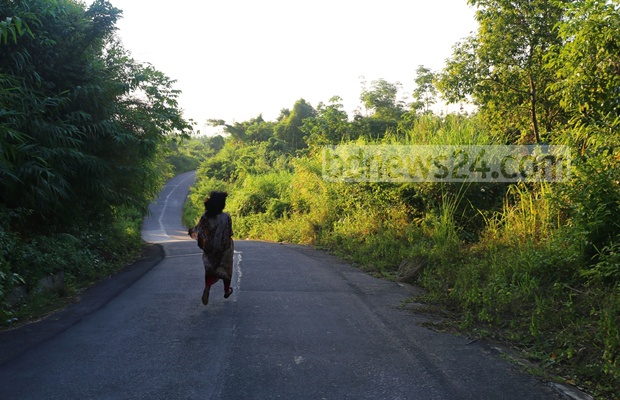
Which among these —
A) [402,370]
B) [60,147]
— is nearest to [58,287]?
[60,147]

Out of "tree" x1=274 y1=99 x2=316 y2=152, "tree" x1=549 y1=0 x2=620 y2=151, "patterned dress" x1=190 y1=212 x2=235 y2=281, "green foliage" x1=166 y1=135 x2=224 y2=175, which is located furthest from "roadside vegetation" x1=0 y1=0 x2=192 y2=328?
"green foliage" x1=166 y1=135 x2=224 y2=175

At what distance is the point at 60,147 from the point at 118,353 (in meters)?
5.42

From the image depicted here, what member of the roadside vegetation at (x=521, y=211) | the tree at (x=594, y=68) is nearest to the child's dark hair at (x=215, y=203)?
the roadside vegetation at (x=521, y=211)

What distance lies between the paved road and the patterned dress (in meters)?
0.50

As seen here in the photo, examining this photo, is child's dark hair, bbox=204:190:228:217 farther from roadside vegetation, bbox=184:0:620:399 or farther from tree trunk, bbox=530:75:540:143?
Answer: tree trunk, bbox=530:75:540:143

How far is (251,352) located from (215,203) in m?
3.04

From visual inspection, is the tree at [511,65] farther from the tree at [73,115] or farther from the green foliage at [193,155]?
the green foliage at [193,155]

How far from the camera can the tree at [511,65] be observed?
35.8ft

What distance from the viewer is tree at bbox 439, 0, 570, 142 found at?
10.9 metres

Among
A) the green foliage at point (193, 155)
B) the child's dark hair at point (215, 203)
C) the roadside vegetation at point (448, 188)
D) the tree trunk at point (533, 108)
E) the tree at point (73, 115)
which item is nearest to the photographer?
the roadside vegetation at point (448, 188)

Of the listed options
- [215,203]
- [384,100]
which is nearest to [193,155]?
[384,100]

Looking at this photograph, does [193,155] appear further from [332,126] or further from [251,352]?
[251,352]

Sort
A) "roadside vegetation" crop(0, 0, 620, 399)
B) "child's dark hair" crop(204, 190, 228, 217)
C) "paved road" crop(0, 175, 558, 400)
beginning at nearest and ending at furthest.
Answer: "paved road" crop(0, 175, 558, 400), "roadside vegetation" crop(0, 0, 620, 399), "child's dark hair" crop(204, 190, 228, 217)

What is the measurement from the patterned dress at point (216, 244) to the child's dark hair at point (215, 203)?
101mm
